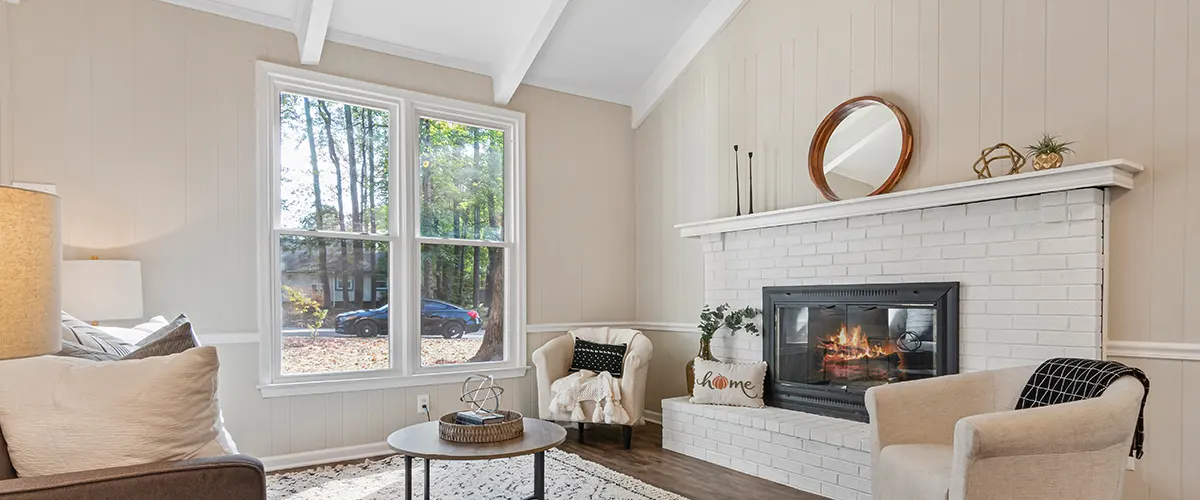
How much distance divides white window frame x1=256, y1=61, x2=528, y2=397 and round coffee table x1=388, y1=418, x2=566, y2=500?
1407 mm

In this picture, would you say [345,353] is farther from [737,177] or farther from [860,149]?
[860,149]

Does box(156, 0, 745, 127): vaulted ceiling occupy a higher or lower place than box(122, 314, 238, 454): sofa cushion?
higher

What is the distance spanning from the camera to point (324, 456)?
158 inches

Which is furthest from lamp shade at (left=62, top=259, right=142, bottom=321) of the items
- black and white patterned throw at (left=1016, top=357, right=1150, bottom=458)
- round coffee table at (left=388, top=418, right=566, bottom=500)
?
black and white patterned throw at (left=1016, top=357, right=1150, bottom=458)

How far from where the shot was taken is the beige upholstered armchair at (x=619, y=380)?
426 cm

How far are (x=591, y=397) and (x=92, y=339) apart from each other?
2739 mm

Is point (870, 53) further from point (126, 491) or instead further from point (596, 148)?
point (126, 491)

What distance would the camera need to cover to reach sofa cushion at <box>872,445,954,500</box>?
217 cm

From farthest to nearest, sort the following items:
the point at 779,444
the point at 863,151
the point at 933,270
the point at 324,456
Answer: the point at 324,456, the point at 863,151, the point at 779,444, the point at 933,270

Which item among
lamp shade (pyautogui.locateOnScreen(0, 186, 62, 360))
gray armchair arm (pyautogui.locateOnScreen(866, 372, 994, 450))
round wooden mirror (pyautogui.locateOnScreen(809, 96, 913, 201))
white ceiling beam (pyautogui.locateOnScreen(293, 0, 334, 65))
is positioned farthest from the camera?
white ceiling beam (pyautogui.locateOnScreen(293, 0, 334, 65))

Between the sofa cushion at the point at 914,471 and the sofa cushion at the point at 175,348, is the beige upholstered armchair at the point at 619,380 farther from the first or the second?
the sofa cushion at the point at 175,348

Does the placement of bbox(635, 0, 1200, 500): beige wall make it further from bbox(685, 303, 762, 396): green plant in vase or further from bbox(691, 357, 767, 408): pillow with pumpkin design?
Result: bbox(691, 357, 767, 408): pillow with pumpkin design

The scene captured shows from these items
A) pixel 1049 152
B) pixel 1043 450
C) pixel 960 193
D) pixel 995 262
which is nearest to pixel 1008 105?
pixel 1049 152

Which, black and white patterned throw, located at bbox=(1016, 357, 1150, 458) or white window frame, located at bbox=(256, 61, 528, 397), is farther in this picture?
white window frame, located at bbox=(256, 61, 528, 397)
